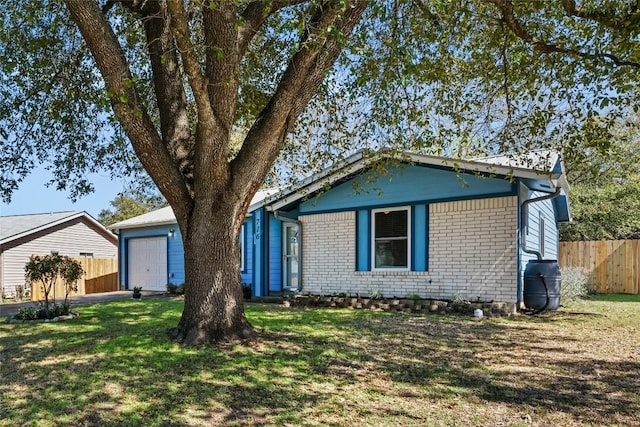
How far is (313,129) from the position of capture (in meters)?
9.08

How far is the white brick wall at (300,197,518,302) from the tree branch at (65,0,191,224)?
21.7 feet

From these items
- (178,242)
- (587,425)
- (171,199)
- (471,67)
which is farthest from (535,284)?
(178,242)

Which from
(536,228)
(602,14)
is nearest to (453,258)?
(536,228)

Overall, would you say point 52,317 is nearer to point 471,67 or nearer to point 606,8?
point 471,67

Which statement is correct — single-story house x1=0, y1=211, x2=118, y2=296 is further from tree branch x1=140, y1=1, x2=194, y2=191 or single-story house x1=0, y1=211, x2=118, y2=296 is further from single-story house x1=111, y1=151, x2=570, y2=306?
tree branch x1=140, y1=1, x2=194, y2=191

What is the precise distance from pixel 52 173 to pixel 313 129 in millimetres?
5201

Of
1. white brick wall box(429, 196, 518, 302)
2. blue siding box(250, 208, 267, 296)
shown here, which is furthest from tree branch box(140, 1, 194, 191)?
blue siding box(250, 208, 267, 296)

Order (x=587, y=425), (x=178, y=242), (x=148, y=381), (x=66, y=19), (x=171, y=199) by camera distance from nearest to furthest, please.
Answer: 1. (x=587, y=425)
2. (x=148, y=381)
3. (x=171, y=199)
4. (x=66, y=19)
5. (x=178, y=242)

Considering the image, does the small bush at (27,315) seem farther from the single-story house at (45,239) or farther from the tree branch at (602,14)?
the tree branch at (602,14)

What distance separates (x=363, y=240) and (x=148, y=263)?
33.2 feet

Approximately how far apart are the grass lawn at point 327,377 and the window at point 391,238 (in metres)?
3.38

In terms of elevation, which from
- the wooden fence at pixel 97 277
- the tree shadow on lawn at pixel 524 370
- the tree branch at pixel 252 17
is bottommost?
the wooden fence at pixel 97 277

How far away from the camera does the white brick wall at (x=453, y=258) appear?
9.26 m

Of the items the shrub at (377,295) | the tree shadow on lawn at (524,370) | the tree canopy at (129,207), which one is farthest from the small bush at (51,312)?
the tree canopy at (129,207)
